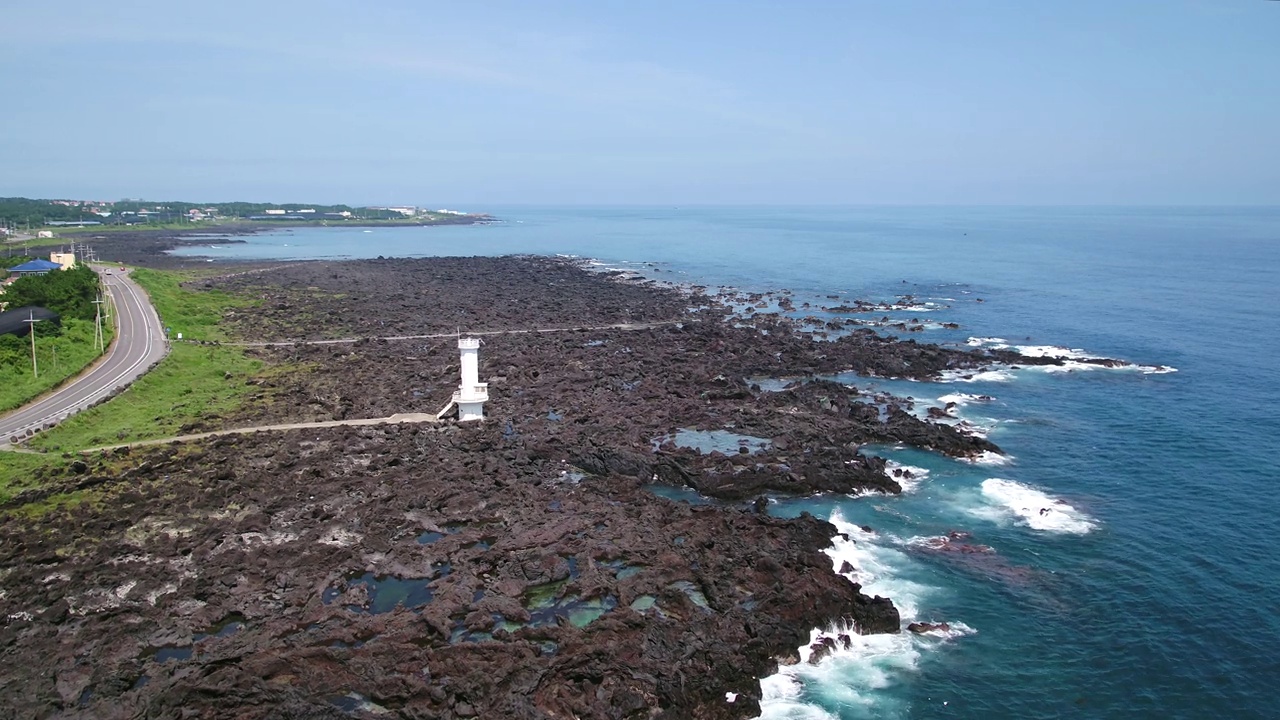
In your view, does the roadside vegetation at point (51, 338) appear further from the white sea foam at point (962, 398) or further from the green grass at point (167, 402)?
the white sea foam at point (962, 398)

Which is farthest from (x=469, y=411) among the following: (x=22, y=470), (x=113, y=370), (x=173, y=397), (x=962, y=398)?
(x=962, y=398)

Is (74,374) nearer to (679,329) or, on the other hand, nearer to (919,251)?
(679,329)

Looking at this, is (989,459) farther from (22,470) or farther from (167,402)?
(167,402)

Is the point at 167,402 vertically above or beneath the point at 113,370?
beneath

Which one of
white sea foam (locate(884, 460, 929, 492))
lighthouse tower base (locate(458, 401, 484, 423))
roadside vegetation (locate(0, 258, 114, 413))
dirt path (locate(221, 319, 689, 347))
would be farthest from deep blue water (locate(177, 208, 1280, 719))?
roadside vegetation (locate(0, 258, 114, 413))

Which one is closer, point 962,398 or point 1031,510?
point 1031,510

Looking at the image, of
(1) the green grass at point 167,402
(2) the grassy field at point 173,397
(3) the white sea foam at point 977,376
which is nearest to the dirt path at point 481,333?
(2) the grassy field at point 173,397
